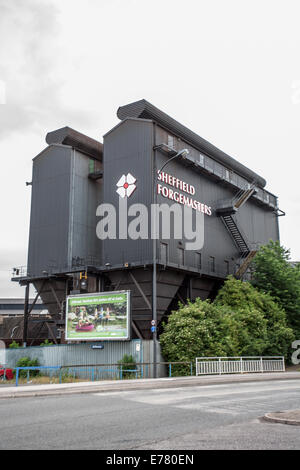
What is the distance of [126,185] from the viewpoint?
40.6m

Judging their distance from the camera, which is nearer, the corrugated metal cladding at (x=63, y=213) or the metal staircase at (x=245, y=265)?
the corrugated metal cladding at (x=63, y=213)

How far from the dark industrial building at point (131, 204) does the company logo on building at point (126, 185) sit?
0.32ft

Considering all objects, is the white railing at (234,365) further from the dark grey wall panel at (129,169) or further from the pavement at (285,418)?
the pavement at (285,418)

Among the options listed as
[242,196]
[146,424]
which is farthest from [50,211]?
[146,424]

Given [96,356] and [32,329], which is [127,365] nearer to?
[96,356]

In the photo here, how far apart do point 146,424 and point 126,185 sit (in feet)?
106

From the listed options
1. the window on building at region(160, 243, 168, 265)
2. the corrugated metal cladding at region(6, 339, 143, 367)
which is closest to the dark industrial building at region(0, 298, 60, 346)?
the corrugated metal cladding at region(6, 339, 143, 367)

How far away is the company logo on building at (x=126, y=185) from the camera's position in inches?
1580

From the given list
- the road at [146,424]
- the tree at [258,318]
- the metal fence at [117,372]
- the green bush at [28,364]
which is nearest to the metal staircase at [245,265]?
the tree at [258,318]

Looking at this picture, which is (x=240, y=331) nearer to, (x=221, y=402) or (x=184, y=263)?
(x=184, y=263)

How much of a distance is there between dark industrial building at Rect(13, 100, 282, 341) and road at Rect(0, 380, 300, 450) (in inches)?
893

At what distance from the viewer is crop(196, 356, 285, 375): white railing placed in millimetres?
28891

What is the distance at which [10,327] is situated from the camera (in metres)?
62.8
